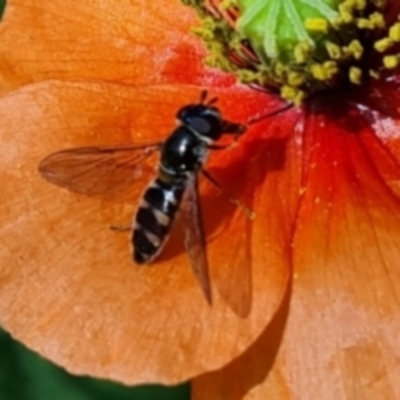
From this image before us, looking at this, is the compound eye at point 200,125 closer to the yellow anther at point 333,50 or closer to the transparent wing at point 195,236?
the transparent wing at point 195,236


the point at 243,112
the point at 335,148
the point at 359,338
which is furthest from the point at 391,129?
the point at 359,338

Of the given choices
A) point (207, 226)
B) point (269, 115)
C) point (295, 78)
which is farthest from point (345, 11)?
point (207, 226)

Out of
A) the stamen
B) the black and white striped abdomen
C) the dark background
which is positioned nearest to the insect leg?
the black and white striped abdomen

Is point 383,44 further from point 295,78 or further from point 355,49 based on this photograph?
point 295,78

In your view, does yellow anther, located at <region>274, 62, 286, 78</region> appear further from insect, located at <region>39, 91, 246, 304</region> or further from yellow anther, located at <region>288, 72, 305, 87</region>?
insect, located at <region>39, 91, 246, 304</region>

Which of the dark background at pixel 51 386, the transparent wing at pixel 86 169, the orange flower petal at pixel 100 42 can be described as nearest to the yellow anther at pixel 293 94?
the orange flower petal at pixel 100 42

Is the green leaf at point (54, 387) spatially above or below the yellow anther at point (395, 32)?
below
